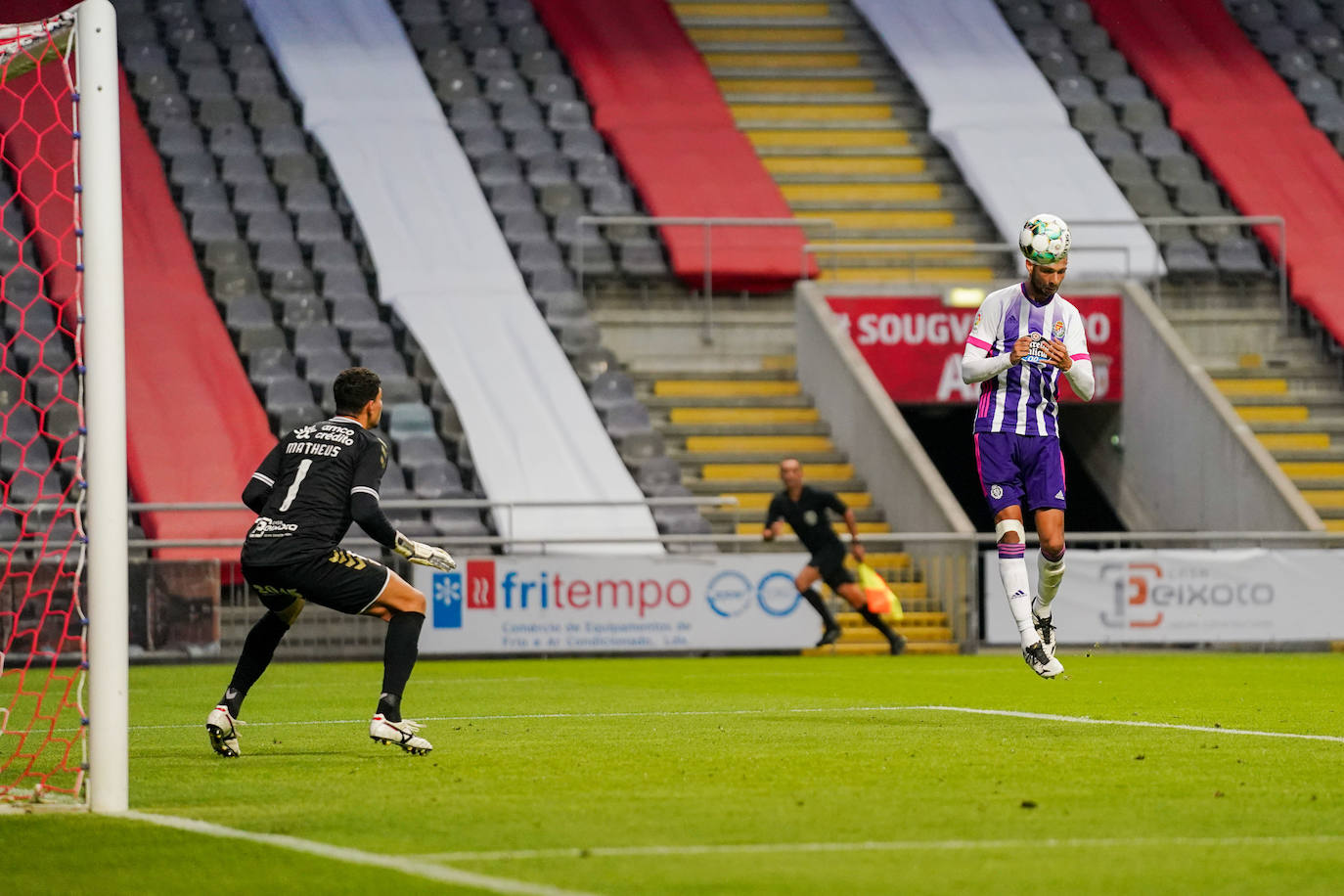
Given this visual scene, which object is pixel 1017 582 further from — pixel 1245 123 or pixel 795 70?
pixel 1245 123

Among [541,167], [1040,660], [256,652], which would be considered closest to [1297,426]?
[541,167]

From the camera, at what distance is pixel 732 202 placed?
25703mm

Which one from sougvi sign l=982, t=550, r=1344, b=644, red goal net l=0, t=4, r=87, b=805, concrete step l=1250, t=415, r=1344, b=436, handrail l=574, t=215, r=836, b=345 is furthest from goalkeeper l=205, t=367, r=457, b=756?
concrete step l=1250, t=415, r=1344, b=436

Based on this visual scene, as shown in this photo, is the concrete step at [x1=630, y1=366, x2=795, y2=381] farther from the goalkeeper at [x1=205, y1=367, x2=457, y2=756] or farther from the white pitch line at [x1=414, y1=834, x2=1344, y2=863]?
the white pitch line at [x1=414, y1=834, x2=1344, y2=863]

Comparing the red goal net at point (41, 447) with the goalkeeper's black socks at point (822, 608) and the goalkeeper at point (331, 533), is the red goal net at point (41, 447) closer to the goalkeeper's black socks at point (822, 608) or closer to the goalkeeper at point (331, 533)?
the goalkeeper at point (331, 533)

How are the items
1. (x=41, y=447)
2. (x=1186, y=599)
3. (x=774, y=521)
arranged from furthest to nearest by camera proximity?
(x=41, y=447)
(x=1186, y=599)
(x=774, y=521)

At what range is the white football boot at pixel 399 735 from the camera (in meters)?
8.20

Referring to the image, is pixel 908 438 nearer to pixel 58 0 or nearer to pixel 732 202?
pixel 732 202

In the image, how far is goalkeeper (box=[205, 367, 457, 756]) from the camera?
845 cm

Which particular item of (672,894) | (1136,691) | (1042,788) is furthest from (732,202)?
(672,894)

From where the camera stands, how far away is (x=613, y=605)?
1905cm

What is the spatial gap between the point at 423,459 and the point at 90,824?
15.3 m

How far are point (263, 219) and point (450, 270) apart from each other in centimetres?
234

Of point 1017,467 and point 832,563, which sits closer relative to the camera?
point 1017,467
